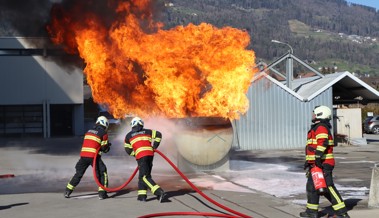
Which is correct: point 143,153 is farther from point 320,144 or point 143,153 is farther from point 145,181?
point 320,144

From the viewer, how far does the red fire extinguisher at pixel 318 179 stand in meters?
10.1

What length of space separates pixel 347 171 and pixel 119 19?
28.5ft

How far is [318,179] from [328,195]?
→ 1.41ft

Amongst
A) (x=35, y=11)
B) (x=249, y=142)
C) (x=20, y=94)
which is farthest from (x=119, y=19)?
(x=20, y=94)

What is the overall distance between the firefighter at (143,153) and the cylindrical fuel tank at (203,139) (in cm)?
487

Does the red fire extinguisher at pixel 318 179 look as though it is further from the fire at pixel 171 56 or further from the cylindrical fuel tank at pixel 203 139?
the fire at pixel 171 56

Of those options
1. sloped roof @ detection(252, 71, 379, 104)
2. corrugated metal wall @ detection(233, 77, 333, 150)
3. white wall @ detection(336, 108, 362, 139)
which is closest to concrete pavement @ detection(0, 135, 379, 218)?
corrugated metal wall @ detection(233, 77, 333, 150)

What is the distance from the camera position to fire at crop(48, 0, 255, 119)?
57.4 ft

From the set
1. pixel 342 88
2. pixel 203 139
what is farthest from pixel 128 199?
pixel 342 88

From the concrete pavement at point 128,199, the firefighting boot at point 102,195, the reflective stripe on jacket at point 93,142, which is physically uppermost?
the reflective stripe on jacket at point 93,142

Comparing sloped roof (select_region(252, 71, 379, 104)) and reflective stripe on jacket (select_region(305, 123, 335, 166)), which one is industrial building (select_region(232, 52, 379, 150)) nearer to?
sloped roof (select_region(252, 71, 379, 104))

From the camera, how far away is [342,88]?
32875 mm

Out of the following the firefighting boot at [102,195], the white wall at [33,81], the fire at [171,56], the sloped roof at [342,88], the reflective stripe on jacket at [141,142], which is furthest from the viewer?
the white wall at [33,81]

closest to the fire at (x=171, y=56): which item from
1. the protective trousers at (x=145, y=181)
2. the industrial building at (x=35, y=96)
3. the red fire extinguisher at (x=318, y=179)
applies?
the protective trousers at (x=145, y=181)
